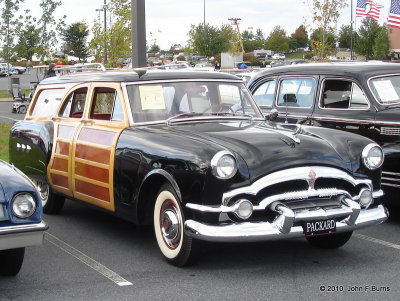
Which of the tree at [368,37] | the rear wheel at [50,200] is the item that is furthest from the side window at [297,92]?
the tree at [368,37]

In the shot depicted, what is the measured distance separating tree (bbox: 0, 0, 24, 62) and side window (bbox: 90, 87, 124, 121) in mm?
27354

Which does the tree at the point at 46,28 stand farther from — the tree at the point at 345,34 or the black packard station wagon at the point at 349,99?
the tree at the point at 345,34

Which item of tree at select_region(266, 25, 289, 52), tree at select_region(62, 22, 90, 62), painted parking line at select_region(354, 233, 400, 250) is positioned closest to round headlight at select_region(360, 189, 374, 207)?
painted parking line at select_region(354, 233, 400, 250)

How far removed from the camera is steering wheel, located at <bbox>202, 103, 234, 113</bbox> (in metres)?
6.65

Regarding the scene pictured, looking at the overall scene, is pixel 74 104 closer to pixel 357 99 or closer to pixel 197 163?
pixel 197 163

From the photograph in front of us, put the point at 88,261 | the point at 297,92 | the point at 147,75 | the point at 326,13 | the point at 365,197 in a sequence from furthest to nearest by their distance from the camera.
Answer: the point at 326,13, the point at 297,92, the point at 147,75, the point at 88,261, the point at 365,197

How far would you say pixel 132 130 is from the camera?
625 centimetres

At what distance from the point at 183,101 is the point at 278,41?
333ft

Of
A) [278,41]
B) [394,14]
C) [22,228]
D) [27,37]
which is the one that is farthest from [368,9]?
[278,41]

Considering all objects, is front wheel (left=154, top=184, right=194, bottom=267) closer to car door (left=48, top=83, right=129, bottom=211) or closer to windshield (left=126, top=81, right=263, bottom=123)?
car door (left=48, top=83, right=129, bottom=211)

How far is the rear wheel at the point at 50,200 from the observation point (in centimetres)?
770

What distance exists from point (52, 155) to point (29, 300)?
2723 mm

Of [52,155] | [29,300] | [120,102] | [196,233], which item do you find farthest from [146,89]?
[29,300]

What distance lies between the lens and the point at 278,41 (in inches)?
4176
